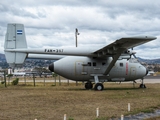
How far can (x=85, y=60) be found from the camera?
28906 millimetres

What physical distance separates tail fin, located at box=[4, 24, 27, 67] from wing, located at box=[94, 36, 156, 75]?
7.32 metres

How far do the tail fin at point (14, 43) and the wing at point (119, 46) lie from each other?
732 cm

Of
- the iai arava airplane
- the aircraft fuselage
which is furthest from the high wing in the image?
the aircraft fuselage

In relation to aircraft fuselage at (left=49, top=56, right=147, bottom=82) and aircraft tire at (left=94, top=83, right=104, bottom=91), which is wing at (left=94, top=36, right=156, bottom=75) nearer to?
aircraft fuselage at (left=49, top=56, right=147, bottom=82)

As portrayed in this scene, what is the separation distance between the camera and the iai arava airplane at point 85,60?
2755 centimetres

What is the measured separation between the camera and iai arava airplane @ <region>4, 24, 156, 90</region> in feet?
90.4

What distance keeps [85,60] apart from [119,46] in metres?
4.39

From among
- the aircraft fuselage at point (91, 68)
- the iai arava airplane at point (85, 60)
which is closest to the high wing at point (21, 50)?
the iai arava airplane at point (85, 60)

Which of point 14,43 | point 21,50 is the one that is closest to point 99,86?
point 21,50

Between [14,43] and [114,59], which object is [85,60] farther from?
[14,43]

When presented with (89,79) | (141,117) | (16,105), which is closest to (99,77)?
(89,79)

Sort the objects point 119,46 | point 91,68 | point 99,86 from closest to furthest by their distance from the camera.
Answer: point 119,46, point 99,86, point 91,68

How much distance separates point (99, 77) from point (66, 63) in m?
3.68

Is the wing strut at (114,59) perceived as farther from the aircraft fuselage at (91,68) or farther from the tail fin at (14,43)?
the tail fin at (14,43)
